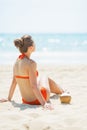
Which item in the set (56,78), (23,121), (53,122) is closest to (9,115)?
(23,121)

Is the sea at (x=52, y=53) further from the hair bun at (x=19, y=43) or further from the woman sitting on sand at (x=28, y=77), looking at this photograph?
the hair bun at (x=19, y=43)

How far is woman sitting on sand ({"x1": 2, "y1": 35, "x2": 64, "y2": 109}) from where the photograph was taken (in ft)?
17.7

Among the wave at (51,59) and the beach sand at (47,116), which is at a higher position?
the beach sand at (47,116)

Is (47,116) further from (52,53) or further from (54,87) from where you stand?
(52,53)

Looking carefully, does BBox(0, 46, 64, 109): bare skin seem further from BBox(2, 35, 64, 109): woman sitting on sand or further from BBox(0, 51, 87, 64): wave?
BBox(0, 51, 87, 64): wave

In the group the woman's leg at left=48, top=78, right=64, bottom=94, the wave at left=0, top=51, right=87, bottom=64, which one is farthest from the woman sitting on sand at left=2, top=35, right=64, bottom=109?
the wave at left=0, top=51, right=87, bottom=64

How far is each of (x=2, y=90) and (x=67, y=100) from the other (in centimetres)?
210

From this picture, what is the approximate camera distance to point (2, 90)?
7543 millimetres

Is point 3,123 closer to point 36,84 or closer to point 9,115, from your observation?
point 9,115

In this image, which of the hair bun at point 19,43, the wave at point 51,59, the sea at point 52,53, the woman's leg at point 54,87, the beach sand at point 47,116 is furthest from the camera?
the sea at point 52,53

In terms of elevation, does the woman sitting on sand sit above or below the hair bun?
below

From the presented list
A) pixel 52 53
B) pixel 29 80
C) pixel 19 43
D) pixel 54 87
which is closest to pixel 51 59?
pixel 52 53

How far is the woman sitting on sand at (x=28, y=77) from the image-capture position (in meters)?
5.39

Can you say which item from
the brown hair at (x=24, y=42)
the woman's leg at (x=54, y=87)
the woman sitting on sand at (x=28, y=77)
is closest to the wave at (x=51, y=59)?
the woman's leg at (x=54, y=87)
